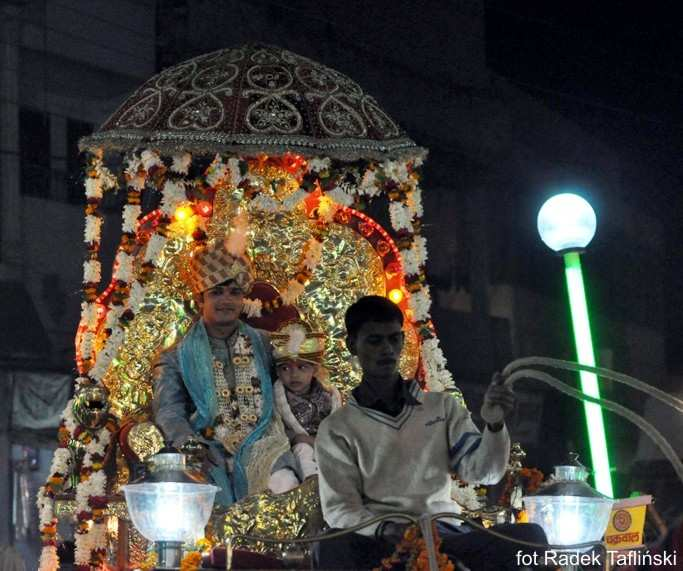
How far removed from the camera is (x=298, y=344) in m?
10.7

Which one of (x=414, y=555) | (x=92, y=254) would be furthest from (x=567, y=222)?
(x=414, y=555)

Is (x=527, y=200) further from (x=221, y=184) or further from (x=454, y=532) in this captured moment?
(x=454, y=532)

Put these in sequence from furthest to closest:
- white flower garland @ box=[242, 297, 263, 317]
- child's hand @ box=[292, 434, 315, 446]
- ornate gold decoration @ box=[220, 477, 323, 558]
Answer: white flower garland @ box=[242, 297, 263, 317]
child's hand @ box=[292, 434, 315, 446]
ornate gold decoration @ box=[220, 477, 323, 558]

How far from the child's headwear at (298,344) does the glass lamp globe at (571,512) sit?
2.88 meters

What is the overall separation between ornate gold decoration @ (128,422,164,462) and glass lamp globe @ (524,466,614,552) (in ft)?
9.64

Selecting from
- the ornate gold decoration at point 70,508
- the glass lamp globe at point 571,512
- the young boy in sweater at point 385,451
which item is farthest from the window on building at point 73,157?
the glass lamp globe at point 571,512

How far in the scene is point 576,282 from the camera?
10.9 meters

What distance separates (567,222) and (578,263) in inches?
11.0

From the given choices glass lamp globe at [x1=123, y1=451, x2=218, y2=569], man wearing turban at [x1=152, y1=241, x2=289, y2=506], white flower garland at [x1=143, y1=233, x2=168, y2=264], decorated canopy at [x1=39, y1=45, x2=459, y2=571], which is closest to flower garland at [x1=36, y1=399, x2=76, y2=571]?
decorated canopy at [x1=39, y1=45, x2=459, y2=571]

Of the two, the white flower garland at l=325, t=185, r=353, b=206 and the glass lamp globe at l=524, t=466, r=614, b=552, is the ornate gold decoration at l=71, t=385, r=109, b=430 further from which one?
the glass lamp globe at l=524, t=466, r=614, b=552

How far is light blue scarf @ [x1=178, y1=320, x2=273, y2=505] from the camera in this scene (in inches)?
408

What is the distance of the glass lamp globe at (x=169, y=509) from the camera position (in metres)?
7.38

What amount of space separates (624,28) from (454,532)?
11119mm

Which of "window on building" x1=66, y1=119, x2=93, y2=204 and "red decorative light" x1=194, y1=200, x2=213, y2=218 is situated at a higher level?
"window on building" x1=66, y1=119, x2=93, y2=204
